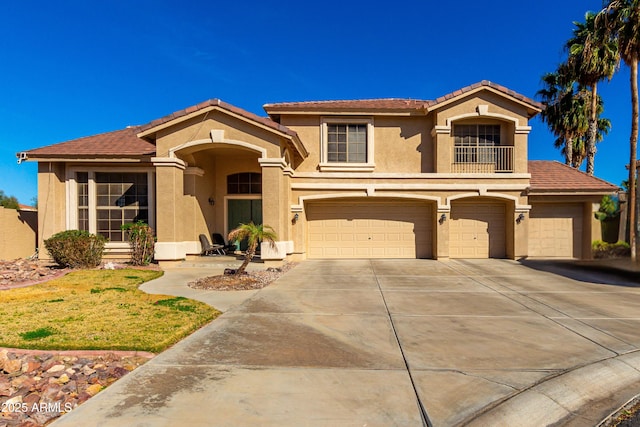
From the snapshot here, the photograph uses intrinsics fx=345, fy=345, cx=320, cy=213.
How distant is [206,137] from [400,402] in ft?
36.2

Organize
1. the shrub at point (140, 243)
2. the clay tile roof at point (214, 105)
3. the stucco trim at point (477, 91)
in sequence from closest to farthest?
the clay tile roof at point (214, 105)
the shrub at point (140, 243)
the stucco trim at point (477, 91)

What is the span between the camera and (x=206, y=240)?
14258 mm

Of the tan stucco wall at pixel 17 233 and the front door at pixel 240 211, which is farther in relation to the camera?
the front door at pixel 240 211

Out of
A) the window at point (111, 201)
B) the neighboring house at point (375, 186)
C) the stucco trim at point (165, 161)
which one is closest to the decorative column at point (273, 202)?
the neighboring house at point (375, 186)

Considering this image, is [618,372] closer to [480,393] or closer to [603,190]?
[480,393]

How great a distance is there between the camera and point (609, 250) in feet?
58.1

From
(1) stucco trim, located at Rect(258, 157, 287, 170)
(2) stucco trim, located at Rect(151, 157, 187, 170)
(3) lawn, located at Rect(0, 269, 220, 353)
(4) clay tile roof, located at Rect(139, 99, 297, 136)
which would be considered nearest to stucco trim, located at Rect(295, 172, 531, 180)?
(1) stucco trim, located at Rect(258, 157, 287, 170)

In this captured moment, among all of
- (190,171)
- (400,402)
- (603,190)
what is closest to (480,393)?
(400,402)

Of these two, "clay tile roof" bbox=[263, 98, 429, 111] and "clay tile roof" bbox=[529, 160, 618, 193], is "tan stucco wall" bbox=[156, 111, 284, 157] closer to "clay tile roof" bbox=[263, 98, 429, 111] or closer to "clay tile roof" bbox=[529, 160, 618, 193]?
"clay tile roof" bbox=[263, 98, 429, 111]

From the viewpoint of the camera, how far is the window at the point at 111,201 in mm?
14461

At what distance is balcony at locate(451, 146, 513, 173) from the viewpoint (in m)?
15.1

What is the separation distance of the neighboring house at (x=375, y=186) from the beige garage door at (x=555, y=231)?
4cm

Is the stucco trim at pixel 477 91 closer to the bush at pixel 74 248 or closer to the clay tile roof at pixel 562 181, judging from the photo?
the clay tile roof at pixel 562 181

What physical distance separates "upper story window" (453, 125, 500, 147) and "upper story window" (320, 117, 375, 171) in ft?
12.9
